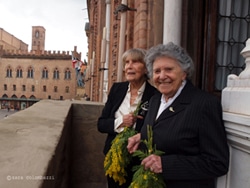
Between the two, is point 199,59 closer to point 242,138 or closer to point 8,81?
point 242,138

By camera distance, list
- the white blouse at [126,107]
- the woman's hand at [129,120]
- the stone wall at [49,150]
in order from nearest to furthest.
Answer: the stone wall at [49,150]
the woman's hand at [129,120]
the white blouse at [126,107]

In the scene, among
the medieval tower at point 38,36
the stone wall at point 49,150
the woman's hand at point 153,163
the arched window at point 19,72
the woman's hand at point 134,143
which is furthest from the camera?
the medieval tower at point 38,36

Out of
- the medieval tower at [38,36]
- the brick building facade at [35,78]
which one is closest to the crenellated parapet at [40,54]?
the brick building facade at [35,78]

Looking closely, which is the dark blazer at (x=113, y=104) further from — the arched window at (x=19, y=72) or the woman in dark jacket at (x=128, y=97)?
the arched window at (x=19, y=72)

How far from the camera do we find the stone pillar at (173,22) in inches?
149

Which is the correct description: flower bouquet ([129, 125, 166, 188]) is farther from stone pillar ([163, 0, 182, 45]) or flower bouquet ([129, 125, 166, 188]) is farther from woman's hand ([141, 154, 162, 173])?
stone pillar ([163, 0, 182, 45])

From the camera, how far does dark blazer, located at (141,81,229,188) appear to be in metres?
1.25

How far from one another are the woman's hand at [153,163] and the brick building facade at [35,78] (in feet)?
196

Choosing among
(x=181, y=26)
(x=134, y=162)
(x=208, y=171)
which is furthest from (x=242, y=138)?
(x=181, y=26)

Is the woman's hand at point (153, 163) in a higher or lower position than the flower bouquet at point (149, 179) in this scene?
higher

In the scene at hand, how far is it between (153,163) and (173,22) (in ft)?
9.34

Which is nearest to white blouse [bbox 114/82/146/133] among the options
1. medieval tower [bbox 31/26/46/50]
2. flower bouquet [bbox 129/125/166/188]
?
flower bouquet [bbox 129/125/166/188]

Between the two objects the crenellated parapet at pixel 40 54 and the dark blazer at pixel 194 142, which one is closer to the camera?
the dark blazer at pixel 194 142

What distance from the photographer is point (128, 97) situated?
232 centimetres
